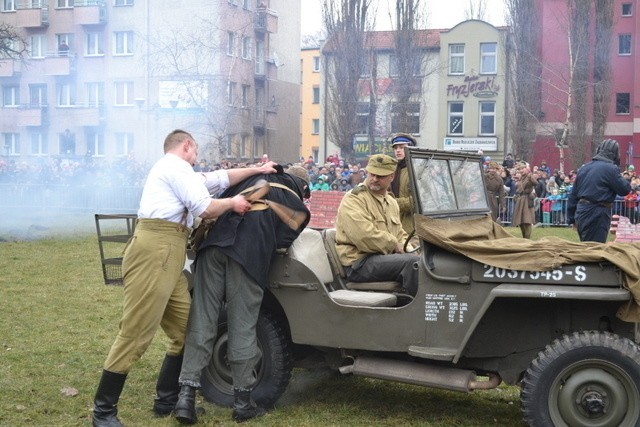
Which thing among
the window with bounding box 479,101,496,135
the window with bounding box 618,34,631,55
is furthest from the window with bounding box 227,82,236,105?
the window with bounding box 618,34,631,55

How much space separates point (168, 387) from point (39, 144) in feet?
75.0

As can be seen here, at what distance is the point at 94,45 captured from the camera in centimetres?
2384

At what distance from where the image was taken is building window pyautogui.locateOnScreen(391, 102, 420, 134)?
4381 centimetres

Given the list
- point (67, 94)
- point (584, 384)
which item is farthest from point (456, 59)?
point (584, 384)

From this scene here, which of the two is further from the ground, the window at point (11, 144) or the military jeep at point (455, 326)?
the window at point (11, 144)

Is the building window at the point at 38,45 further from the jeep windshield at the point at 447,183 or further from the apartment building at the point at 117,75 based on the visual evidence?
the jeep windshield at the point at 447,183

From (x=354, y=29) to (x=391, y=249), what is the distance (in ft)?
121

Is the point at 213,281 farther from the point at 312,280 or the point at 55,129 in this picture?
the point at 55,129

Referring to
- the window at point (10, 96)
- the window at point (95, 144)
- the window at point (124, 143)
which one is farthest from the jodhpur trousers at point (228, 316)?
the window at point (95, 144)

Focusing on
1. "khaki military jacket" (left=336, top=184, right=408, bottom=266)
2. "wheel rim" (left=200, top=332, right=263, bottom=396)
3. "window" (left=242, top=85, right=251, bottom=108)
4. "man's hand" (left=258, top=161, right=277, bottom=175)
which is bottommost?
"wheel rim" (left=200, top=332, right=263, bottom=396)

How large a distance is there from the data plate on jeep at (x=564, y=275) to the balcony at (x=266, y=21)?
26297 mm

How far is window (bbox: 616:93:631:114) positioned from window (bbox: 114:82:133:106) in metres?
29.6

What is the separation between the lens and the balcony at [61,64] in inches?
920

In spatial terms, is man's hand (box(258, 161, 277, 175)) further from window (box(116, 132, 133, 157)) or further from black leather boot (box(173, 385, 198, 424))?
window (box(116, 132, 133, 157))
